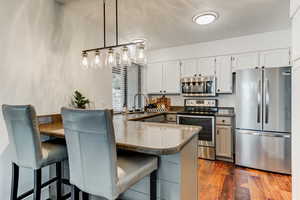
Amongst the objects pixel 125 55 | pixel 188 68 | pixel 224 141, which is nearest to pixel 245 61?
pixel 188 68

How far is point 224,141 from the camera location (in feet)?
11.0

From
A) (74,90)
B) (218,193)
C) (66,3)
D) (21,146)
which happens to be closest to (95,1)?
(66,3)

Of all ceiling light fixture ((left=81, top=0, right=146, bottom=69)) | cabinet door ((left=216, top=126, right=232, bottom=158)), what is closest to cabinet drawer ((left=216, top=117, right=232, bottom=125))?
cabinet door ((left=216, top=126, right=232, bottom=158))

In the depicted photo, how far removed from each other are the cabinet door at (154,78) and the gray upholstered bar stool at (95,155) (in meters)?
3.50

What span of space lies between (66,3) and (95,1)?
43cm

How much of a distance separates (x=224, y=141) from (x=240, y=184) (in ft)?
3.37

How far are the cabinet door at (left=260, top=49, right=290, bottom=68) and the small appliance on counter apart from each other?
0.99 metres

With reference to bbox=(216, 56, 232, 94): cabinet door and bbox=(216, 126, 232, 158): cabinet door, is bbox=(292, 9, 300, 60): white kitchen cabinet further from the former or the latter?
bbox=(216, 56, 232, 94): cabinet door

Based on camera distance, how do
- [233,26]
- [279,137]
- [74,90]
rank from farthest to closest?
[233,26], [279,137], [74,90]

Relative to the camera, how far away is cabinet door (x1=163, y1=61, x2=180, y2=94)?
166 inches

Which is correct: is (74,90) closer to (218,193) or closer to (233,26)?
(218,193)

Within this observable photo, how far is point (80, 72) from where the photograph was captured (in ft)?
8.45

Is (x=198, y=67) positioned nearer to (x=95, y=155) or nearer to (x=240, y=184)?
(x=240, y=184)

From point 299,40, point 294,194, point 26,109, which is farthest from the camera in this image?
point 26,109
